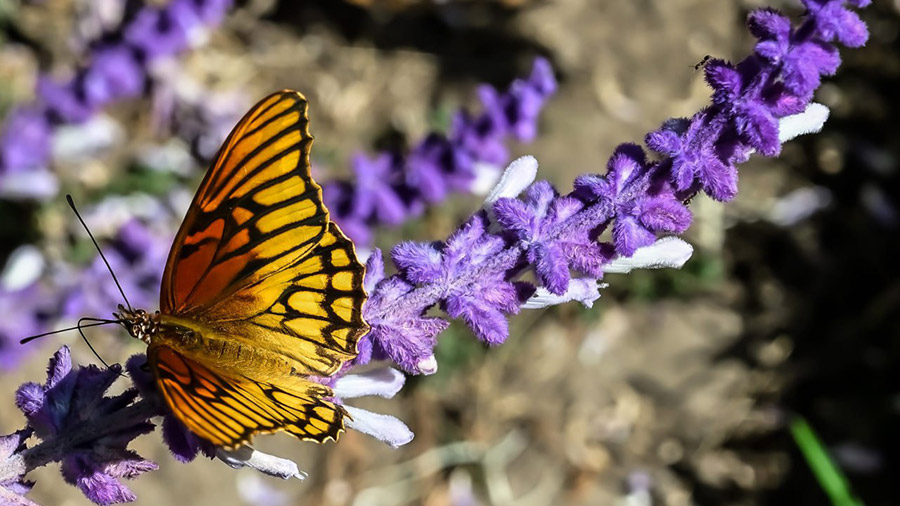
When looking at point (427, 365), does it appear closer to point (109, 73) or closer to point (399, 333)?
point (399, 333)

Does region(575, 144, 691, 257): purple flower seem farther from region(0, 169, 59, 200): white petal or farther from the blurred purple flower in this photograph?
region(0, 169, 59, 200): white petal

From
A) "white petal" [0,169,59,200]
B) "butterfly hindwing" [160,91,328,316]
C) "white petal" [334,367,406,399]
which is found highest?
"white petal" [0,169,59,200]

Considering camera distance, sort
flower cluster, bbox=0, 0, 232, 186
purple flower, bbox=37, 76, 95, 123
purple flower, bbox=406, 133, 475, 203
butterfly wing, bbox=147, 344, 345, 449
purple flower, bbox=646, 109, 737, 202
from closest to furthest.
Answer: butterfly wing, bbox=147, 344, 345, 449 < purple flower, bbox=646, 109, 737, 202 < purple flower, bbox=406, 133, 475, 203 < flower cluster, bbox=0, 0, 232, 186 < purple flower, bbox=37, 76, 95, 123

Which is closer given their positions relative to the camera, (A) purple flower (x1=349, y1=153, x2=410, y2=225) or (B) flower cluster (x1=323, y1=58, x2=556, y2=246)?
(B) flower cluster (x1=323, y1=58, x2=556, y2=246)

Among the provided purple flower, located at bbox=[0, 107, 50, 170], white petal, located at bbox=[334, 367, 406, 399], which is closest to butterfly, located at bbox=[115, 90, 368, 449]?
white petal, located at bbox=[334, 367, 406, 399]

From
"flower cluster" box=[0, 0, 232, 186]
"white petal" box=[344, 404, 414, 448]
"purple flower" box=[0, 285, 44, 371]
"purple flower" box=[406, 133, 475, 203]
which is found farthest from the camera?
"flower cluster" box=[0, 0, 232, 186]

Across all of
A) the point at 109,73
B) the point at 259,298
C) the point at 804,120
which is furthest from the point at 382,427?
the point at 109,73

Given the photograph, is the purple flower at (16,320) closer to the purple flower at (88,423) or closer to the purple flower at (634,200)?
the purple flower at (88,423)

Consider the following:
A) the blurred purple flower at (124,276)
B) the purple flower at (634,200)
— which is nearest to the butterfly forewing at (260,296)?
the purple flower at (634,200)
